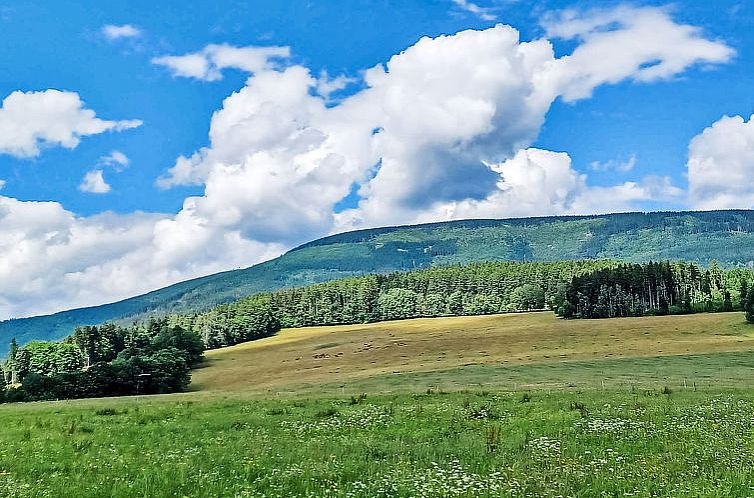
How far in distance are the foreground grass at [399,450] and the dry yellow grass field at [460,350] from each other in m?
36.9

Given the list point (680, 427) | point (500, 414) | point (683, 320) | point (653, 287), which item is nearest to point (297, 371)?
point (500, 414)

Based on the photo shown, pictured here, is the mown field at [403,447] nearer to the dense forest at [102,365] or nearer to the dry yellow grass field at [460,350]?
the dry yellow grass field at [460,350]

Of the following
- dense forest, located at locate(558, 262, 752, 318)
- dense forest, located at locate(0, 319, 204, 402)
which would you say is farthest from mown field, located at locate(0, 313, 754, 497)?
dense forest, located at locate(558, 262, 752, 318)

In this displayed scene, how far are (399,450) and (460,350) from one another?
291ft

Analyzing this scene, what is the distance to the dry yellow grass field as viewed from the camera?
8250cm

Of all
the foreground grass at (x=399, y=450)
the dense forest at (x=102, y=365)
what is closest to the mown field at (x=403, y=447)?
the foreground grass at (x=399, y=450)

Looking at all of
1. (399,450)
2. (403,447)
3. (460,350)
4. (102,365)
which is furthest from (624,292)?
(399,450)

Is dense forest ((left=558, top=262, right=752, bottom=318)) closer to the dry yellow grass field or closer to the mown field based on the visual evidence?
→ the dry yellow grass field

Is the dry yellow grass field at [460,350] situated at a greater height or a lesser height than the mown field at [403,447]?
lesser

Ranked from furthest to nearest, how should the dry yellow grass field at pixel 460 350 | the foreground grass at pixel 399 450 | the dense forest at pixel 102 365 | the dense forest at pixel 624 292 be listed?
the dense forest at pixel 624 292, the dense forest at pixel 102 365, the dry yellow grass field at pixel 460 350, the foreground grass at pixel 399 450

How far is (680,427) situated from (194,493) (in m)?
17.8

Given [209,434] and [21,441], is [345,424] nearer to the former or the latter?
[209,434]

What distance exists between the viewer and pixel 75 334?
15712 centimetres

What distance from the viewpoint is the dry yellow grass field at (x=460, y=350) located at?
82.5m
